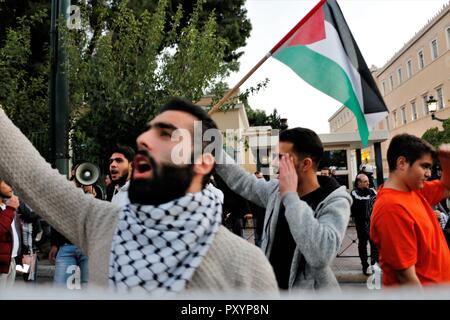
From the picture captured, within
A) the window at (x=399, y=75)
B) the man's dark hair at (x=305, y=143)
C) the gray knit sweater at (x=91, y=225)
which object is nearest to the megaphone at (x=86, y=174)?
the man's dark hair at (x=305, y=143)

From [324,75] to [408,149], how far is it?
1.17m

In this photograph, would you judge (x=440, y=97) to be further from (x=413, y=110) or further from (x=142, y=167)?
(x=142, y=167)

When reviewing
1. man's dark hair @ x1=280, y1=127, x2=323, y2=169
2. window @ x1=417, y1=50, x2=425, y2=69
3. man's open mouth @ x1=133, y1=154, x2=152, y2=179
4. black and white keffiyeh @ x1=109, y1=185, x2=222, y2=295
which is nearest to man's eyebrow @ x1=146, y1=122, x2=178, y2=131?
man's open mouth @ x1=133, y1=154, x2=152, y2=179

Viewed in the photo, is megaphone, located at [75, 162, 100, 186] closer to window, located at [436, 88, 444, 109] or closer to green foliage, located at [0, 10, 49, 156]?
green foliage, located at [0, 10, 49, 156]

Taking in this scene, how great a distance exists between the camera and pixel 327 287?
187 centimetres

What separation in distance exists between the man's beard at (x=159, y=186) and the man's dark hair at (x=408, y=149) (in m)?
1.71

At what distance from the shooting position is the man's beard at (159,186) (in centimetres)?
107

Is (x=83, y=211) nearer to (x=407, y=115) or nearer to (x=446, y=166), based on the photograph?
(x=446, y=166)

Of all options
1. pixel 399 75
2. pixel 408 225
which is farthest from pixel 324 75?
pixel 399 75

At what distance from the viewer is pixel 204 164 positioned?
1.21m

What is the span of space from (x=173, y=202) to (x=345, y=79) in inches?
98.9

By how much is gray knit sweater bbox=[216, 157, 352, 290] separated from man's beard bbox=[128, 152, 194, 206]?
823mm

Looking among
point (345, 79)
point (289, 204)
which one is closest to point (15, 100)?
point (345, 79)

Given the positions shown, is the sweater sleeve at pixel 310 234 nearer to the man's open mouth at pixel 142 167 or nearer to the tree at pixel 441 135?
the man's open mouth at pixel 142 167
